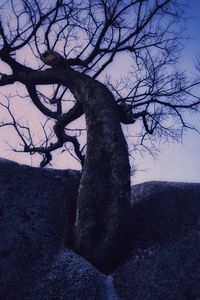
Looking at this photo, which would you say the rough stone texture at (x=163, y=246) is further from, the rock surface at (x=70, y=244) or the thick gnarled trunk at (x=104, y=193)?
the thick gnarled trunk at (x=104, y=193)

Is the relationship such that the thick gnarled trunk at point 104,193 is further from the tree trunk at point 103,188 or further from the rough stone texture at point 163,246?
the rough stone texture at point 163,246

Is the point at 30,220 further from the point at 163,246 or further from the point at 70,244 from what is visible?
the point at 163,246

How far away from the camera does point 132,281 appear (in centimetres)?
434

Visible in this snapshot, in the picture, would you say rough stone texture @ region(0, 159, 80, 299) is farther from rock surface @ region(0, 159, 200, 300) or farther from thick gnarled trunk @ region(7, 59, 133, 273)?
thick gnarled trunk @ region(7, 59, 133, 273)

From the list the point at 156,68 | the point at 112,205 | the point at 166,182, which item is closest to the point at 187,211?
the point at 166,182

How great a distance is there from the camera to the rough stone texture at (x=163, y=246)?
4.20 m

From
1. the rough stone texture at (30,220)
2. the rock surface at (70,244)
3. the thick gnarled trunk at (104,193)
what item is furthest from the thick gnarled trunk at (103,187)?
the rough stone texture at (30,220)

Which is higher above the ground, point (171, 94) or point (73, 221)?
point (171, 94)

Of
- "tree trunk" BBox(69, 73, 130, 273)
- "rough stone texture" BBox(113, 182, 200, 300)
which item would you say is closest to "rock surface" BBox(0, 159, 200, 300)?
"rough stone texture" BBox(113, 182, 200, 300)

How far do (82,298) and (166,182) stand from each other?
2.60 metres

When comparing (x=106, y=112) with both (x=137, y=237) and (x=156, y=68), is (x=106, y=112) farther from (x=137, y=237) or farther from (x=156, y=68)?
(x=156, y=68)

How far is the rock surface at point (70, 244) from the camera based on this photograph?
4109mm

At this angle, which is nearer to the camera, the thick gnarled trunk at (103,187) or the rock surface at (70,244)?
the rock surface at (70,244)

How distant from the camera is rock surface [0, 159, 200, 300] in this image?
4.11 metres
